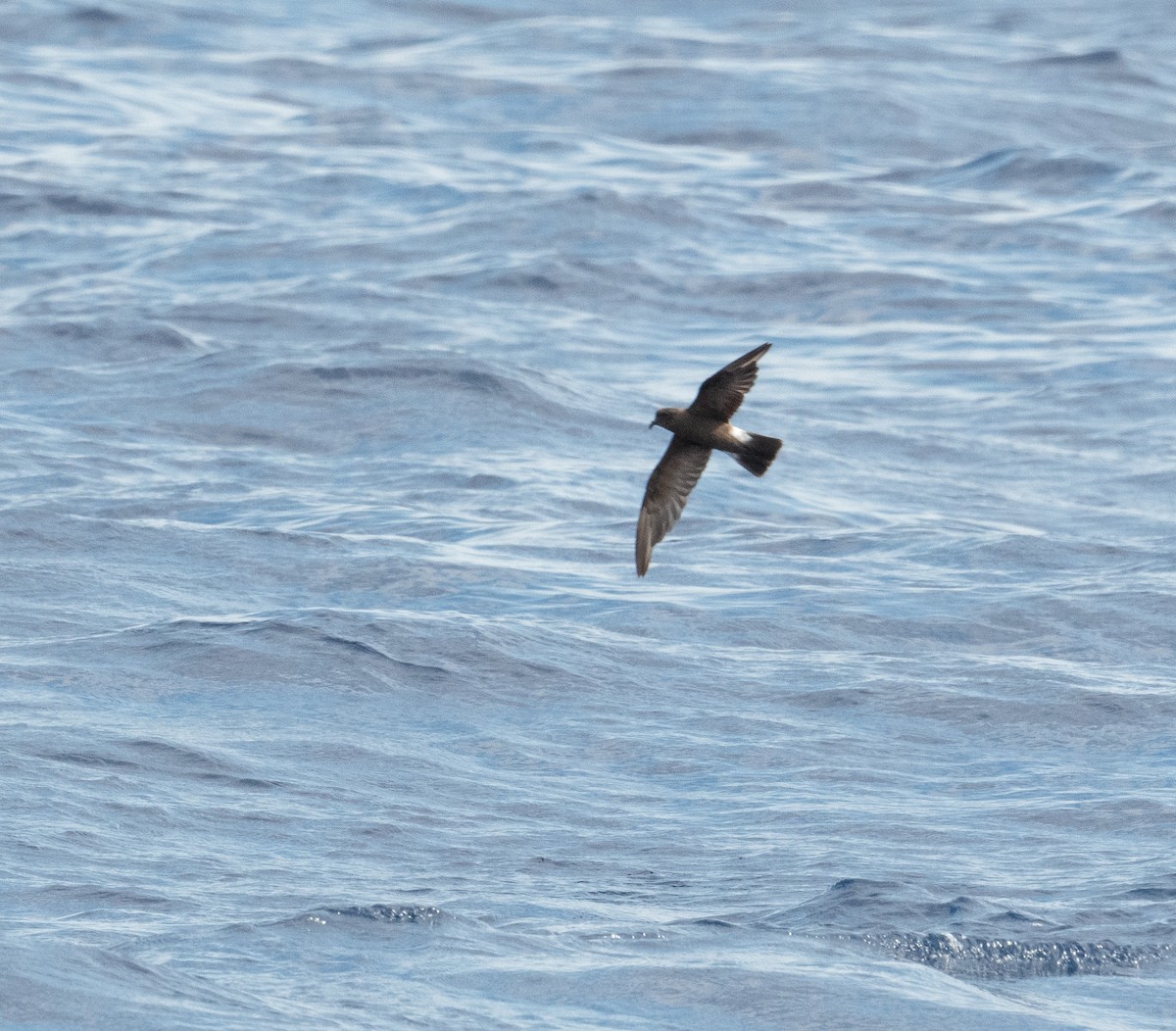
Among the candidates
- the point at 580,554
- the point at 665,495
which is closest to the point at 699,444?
the point at 665,495

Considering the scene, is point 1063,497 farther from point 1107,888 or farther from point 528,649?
point 1107,888

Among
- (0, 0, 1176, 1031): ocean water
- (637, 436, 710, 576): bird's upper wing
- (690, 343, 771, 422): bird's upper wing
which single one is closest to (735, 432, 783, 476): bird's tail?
(690, 343, 771, 422): bird's upper wing

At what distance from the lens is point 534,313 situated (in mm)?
18719

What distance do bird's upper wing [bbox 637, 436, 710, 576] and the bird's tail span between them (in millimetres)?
638

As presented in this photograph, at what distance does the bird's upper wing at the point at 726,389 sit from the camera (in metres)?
8.10

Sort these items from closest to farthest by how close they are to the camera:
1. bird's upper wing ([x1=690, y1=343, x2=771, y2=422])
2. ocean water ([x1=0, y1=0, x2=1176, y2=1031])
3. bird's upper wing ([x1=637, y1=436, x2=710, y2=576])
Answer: bird's upper wing ([x1=690, y1=343, x2=771, y2=422]) < ocean water ([x1=0, y1=0, x2=1176, y2=1031]) < bird's upper wing ([x1=637, y1=436, x2=710, y2=576])

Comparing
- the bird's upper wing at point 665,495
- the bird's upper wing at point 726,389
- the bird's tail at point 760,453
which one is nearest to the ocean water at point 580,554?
the bird's upper wing at point 665,495

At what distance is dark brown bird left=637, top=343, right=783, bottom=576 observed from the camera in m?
8.20

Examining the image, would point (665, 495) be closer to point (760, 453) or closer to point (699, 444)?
point (699, 444)

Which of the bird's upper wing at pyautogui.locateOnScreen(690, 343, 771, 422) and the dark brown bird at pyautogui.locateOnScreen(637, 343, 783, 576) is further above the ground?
the bird's upper wing at pyautogui.locateOnScreen(690, 343, 771, 422)

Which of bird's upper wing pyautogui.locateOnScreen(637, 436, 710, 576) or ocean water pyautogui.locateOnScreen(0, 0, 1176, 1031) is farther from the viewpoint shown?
bird's upper wing pyautogui.locateOnScreen(637, 436, 710, 576)

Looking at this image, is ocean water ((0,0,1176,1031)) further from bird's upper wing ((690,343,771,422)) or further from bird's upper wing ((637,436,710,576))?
bird's upper wing ((690,343,771,422))

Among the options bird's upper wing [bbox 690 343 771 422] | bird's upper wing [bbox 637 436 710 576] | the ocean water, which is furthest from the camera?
bird's upper wing [bbox 637 436 710 576]

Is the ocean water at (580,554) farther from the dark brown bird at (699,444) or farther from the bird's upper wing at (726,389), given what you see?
the bird's upper wing at (726,389)
